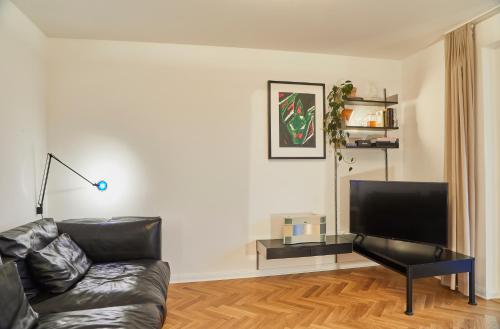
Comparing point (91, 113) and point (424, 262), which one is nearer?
point (424, 262)

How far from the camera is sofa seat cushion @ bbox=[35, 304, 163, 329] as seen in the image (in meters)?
1.58

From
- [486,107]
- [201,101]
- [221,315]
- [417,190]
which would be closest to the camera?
[221,315]

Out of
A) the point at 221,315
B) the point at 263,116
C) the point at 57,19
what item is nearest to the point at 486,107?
the point at 263,116

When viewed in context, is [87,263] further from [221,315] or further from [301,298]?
[301,298]

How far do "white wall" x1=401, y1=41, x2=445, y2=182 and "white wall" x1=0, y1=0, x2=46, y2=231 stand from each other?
3907 mm

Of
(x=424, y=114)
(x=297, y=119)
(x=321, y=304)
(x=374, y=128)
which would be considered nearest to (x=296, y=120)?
(x=297, y=119)

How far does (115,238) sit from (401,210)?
2.64m

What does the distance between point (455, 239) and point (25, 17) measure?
4272mm

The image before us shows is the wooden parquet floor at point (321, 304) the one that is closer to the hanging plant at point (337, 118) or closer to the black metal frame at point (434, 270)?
the black metal frame at point (434, 270)

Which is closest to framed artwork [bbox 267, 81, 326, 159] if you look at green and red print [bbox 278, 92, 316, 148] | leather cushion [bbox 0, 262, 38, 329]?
green and red print [bbox 278, 92, 316, 148]

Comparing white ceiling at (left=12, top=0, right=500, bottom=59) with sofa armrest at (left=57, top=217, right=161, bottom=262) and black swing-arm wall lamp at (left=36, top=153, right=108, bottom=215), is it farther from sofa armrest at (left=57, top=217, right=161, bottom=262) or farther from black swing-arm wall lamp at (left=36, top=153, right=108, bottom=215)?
sofa armrest at (left=57, top=217, right=161, bottom=262)

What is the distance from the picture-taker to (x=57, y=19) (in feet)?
9.17

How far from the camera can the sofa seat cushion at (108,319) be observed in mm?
1585

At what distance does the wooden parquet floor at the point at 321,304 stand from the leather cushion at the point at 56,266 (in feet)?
2.60
